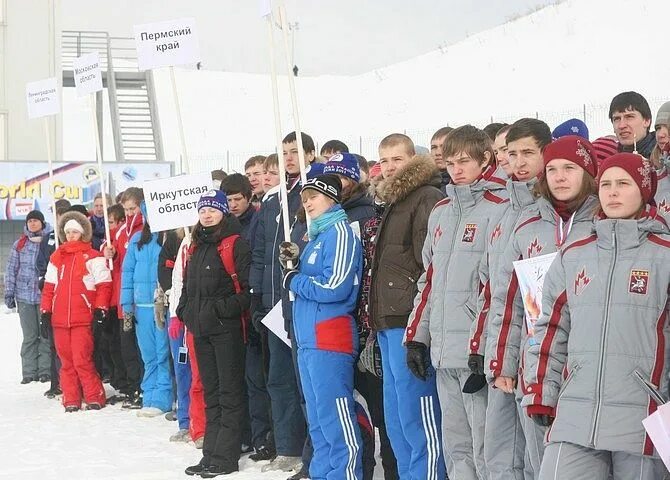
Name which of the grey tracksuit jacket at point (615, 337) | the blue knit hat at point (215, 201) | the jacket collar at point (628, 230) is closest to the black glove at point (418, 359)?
the grey tracksuit jacket at point (615, 337)

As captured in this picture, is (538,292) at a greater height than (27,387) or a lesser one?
greater

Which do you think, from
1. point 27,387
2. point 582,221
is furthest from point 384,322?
point 27,387

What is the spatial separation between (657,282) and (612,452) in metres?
0.68

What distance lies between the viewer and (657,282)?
173 inches

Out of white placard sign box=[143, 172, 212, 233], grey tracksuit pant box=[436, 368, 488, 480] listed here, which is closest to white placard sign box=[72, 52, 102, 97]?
white placard sign box=[143, 172, 212, 233]

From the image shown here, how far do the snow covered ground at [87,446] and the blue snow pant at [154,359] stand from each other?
298 mm

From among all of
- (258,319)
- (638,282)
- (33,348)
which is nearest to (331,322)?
(258,319)

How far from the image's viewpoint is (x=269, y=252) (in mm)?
8445

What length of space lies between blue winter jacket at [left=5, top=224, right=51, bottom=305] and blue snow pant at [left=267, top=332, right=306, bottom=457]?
6.82 m

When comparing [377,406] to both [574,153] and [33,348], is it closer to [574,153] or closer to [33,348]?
[574,153]

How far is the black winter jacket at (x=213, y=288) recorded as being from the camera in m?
8.45

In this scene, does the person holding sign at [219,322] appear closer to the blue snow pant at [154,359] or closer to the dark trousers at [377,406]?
the dark trousers at [377,406]

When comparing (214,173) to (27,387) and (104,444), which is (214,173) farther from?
(27,387)

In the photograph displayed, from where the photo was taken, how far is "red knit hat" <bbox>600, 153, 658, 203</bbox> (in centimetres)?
455
